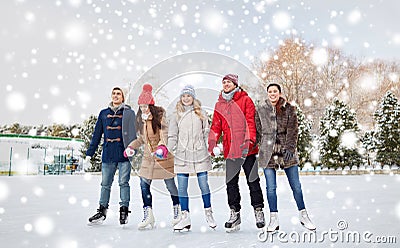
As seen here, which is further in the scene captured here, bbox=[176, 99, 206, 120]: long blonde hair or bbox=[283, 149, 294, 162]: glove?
bbox=[176, 99, 206, 120]: long blonde hair

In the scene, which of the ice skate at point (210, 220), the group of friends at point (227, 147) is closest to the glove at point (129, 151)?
the group of friends at point (227, 147)

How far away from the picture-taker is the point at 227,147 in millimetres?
3588

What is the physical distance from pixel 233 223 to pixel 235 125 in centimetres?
86

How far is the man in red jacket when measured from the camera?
11.6ft

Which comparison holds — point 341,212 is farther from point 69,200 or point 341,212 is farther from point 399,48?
point 399,48

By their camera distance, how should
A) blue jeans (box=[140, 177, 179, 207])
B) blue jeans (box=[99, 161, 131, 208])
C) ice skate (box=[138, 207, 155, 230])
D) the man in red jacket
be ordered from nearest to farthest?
the man in red jacket
ice skate (box=[138, 207, 155, 230])
blue jeans (box=[140, 177, 179, 207])
blue jeans (box=[99, 161, 131, 208])

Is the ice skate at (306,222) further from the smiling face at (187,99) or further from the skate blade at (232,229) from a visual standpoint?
the smiling face at (187,99)

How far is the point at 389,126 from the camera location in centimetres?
1443

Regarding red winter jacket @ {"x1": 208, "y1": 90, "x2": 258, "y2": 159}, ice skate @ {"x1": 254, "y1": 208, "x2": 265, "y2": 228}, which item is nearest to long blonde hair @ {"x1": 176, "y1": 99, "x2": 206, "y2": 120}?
red winter jacket @ {"x1": 208, "y1": 90, "x2": 258, "y2": 159}

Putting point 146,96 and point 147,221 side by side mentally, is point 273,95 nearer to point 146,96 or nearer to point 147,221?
point 146,96

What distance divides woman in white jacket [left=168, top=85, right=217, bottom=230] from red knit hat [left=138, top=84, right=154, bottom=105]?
0.30m

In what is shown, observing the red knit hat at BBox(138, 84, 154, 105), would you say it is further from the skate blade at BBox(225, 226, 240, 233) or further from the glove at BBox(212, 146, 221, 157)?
the skate blade at BBox(225, 226, 240, 233)

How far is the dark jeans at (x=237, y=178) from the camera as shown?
3.56 m

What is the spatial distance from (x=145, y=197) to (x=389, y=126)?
1296cm
